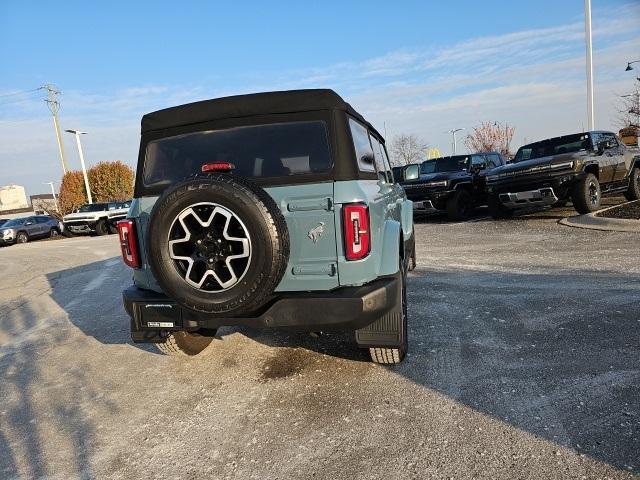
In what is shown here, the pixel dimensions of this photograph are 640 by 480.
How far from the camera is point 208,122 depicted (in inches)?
134

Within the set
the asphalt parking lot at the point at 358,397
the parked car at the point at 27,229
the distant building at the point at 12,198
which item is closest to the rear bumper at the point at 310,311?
the asphalt parking lot at the point at 358,397

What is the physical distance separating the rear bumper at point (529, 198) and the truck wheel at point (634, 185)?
3109 mm

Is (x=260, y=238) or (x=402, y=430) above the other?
(x=260, y=238)

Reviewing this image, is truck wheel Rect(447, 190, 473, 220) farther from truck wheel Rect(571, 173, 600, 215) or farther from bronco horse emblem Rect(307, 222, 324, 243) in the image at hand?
bronco horse emblem Rect(307, 222, 324, 243)

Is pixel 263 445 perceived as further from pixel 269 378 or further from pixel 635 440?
pixel 635 440

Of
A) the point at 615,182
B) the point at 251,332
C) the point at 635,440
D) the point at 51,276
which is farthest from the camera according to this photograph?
the point at 615,182

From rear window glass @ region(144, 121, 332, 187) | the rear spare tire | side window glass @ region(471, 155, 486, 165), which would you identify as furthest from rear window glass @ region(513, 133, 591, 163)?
the rear spare tire

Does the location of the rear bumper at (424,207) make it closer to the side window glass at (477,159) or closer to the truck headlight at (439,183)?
the truck headlight at (439,183)

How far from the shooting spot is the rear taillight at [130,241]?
3.41 m

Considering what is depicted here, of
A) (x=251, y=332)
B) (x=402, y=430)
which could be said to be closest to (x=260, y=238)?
(x=402, y=430)

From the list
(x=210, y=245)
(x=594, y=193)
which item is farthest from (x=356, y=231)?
(x=594, y=193)

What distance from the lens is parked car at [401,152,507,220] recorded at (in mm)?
12281

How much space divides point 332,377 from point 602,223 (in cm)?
771

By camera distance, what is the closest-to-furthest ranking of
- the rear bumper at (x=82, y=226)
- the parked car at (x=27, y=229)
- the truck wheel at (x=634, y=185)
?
the truck wheel at (x=634, y=185), the rear bumper at (x=82, y=226), the parked car at (x=27, y=229)
